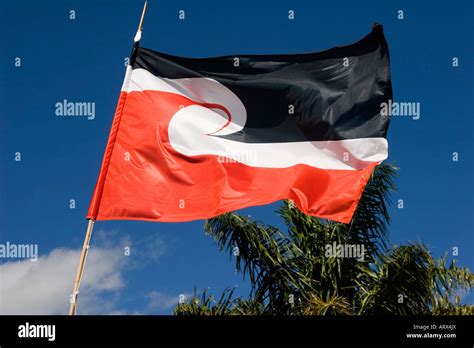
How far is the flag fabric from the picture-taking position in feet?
39.8

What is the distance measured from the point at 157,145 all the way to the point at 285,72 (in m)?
2.39

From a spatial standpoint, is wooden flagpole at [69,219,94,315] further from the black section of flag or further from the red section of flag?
the black section of flag

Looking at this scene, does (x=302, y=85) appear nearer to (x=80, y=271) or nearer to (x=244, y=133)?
(x=244, y=133)

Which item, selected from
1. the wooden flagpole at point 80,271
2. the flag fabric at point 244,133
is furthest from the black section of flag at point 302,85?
the wooden flagpole at point 80,271

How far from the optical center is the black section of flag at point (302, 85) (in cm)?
1330

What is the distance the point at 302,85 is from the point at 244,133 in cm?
113

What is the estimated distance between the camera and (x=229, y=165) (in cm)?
1277

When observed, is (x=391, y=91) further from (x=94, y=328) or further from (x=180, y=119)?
(x=94, y=328)

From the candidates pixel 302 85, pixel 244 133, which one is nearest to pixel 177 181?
pixel 244 133

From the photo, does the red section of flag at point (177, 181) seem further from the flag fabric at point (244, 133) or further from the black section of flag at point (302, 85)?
the black section of flag at point (302, 85)

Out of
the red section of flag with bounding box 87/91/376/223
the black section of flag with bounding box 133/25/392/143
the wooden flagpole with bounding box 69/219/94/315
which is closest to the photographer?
the wooden flagpole with bounding box 69/219/94/315

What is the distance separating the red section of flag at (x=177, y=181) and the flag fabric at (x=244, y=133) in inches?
0.6

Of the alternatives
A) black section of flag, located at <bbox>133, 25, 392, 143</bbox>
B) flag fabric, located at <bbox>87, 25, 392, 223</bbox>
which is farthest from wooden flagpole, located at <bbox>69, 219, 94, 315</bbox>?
black section of flag, located at <bbox>133, 25, 392, 143</bbox>

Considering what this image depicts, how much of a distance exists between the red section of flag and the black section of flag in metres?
0.65
